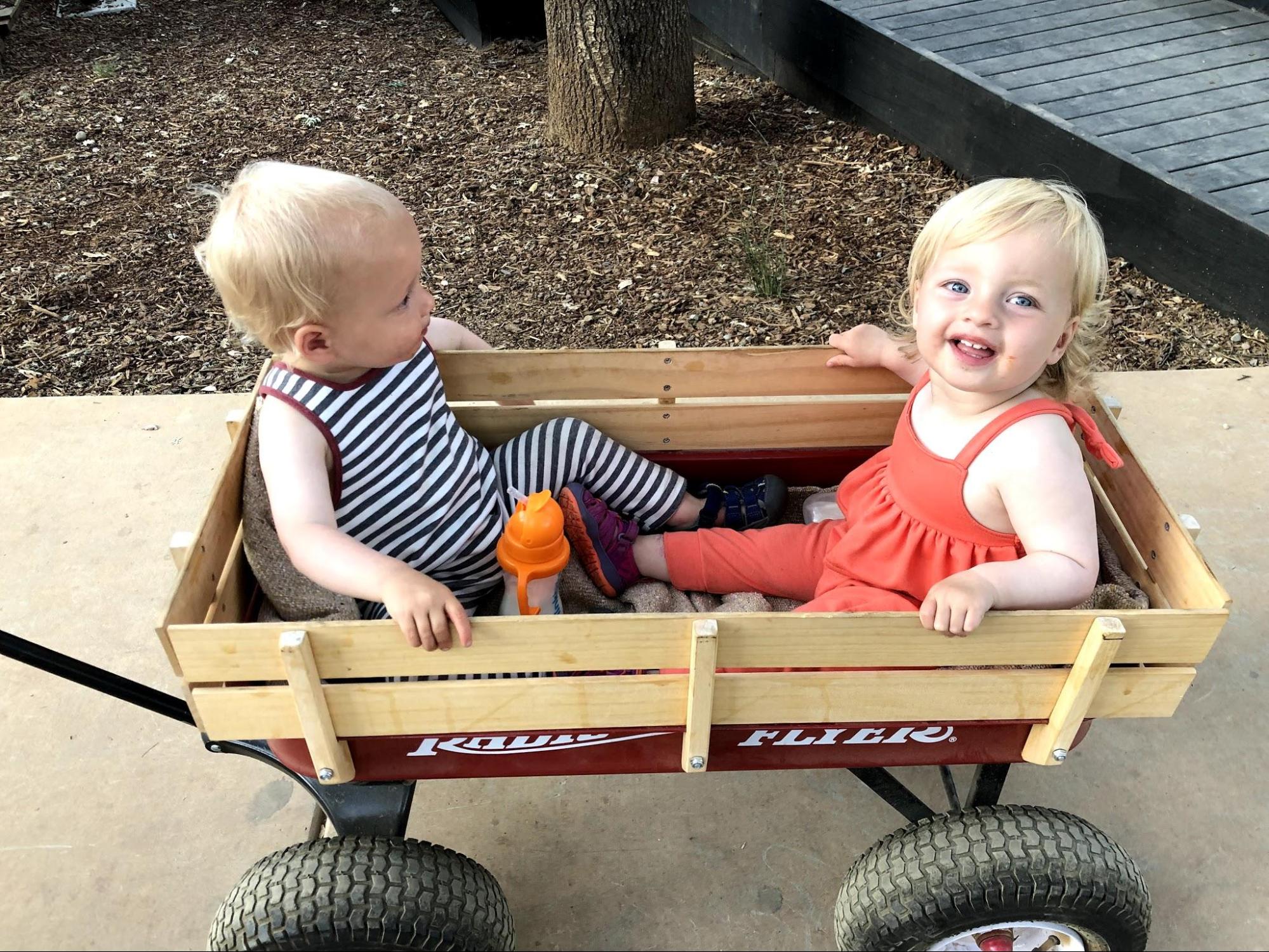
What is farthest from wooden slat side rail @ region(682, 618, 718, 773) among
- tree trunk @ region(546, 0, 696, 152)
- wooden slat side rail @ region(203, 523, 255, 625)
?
tree trunk @ region(546, 0, 696, 152)

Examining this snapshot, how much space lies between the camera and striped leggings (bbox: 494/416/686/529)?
210cm

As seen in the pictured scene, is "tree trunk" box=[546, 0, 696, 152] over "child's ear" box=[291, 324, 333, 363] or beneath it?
beneath

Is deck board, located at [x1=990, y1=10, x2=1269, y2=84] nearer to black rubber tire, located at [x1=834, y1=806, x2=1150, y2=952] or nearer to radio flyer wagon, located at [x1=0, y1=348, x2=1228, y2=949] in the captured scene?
radio flyer wagon, located at [x1=0, y1=348, x2=1228, y2=949]

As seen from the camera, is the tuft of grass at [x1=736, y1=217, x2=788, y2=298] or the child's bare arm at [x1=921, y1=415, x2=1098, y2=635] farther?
the tuft of grass at [x1=736, y1=217, x2=788, y2=298]

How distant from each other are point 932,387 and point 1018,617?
64 cm

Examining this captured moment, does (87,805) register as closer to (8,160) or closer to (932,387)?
(932,387)

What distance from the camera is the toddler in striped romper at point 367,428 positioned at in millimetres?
1535

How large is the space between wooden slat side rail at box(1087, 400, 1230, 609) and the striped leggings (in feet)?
2.84

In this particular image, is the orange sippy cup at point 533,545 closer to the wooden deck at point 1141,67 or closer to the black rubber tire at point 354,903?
the black rubber tire at point 354,903

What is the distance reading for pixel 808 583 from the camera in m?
2.09

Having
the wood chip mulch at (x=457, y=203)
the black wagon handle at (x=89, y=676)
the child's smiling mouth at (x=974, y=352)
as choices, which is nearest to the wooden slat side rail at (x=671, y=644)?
the black wagon handle at (x=89, y=676)

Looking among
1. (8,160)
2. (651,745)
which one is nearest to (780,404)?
(651,745)

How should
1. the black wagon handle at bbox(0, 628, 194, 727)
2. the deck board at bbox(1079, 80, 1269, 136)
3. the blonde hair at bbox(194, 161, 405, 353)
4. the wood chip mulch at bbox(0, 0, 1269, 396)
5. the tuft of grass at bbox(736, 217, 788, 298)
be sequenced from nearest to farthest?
the black wagon handle at bbox(0, 628, 194, 727) → the blonde hair at bbox(194, 161, 405, 353) → the wood chip mulch at bbox(0, 0, 1269, 396) → the tuft of grass at bbox(736, 217, 788, 298) → the deck board at bbox(1079, 80, 1269, 136)

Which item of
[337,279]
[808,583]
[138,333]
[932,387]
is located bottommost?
[138,333]
